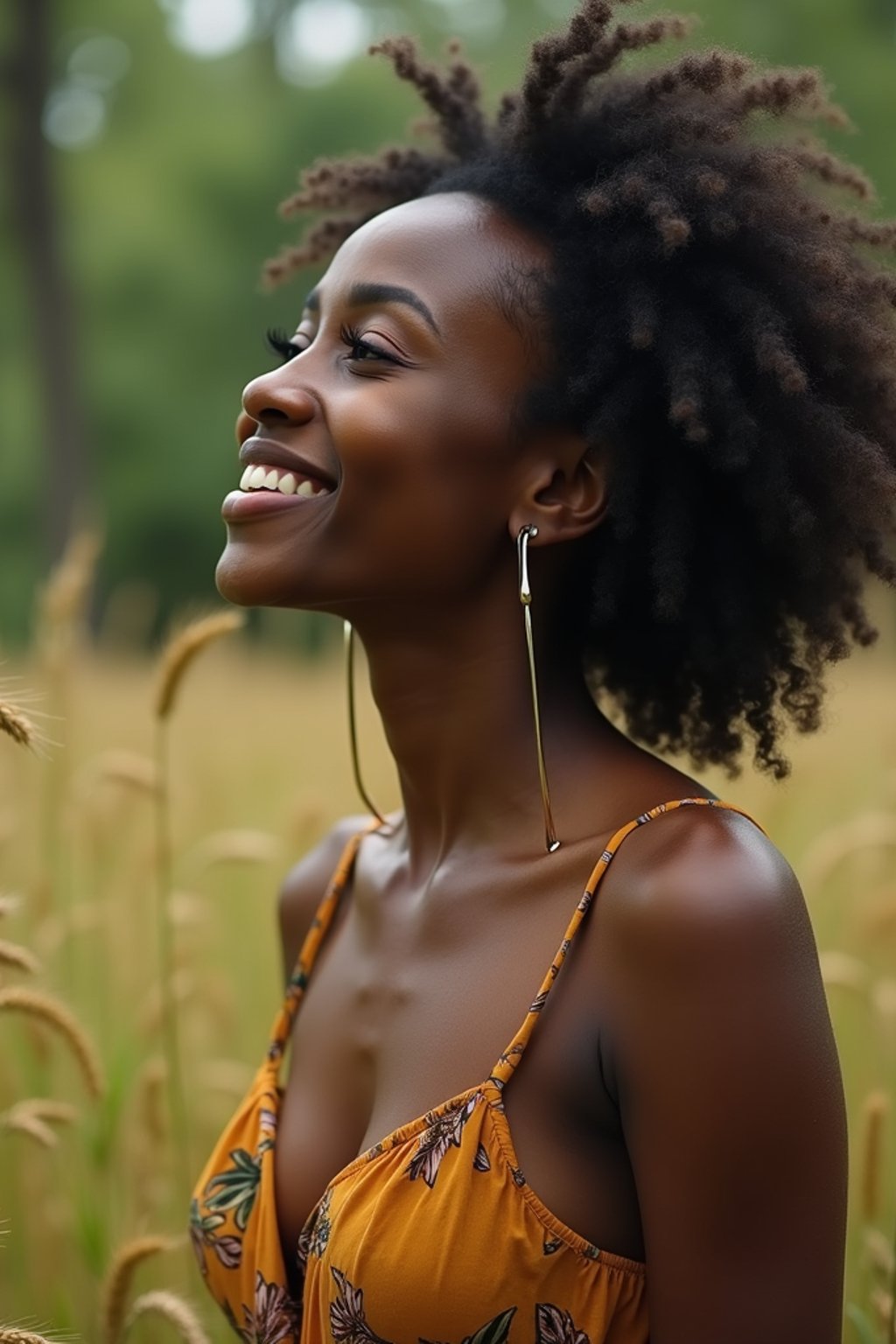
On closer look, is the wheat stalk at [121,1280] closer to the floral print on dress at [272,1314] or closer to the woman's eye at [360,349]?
the floral print on dress at [272,1314]

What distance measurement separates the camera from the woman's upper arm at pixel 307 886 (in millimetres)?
2084

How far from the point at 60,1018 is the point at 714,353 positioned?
1.00m

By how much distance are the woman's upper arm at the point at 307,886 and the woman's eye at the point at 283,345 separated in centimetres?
60

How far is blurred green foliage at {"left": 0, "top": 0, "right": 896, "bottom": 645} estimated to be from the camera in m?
16.5

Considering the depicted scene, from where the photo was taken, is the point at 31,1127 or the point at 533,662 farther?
the point at 31,1127

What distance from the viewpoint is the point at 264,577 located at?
5.47 feet

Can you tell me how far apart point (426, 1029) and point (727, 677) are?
0.51 meters

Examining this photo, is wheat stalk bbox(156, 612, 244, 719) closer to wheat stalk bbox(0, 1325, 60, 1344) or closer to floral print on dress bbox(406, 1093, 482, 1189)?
floral print on dress bbox(406, 1093, 482, 1189)

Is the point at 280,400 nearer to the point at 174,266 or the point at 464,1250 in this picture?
the point at 464,1250

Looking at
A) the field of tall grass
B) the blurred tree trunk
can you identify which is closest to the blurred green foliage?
the blurred tree trunk

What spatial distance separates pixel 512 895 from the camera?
166cm

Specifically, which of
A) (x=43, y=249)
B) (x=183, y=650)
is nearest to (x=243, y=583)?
(x=183, y=650)

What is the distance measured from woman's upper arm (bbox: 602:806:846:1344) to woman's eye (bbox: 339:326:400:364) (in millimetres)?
621

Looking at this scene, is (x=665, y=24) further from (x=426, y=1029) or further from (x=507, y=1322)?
(x=507, y=1322)
